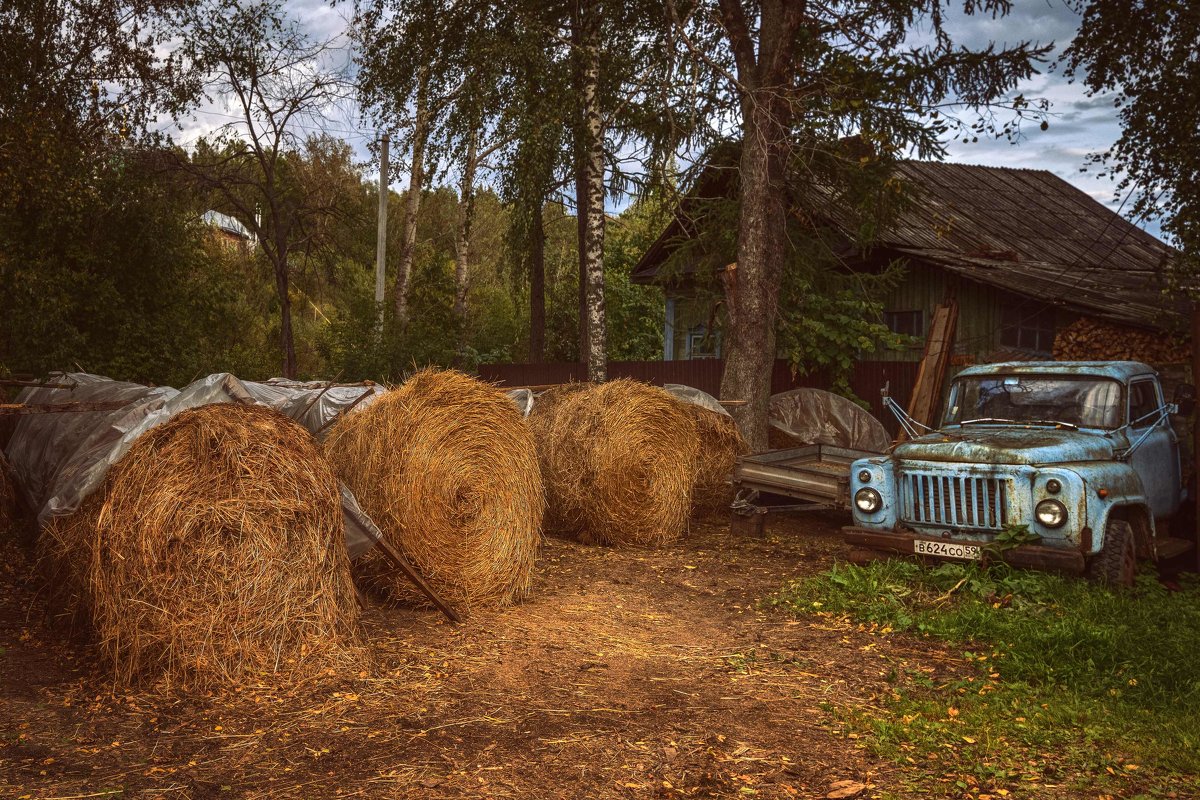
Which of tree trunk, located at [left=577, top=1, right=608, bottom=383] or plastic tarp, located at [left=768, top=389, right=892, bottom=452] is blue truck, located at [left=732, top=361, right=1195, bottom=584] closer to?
plastic tarp, located at [left=768, top=389, right=892, bottom=452]

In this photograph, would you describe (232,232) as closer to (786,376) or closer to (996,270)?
(786,376)

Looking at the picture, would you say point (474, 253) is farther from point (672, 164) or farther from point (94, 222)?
point (672, 164)

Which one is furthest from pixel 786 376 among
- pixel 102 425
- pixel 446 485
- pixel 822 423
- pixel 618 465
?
pixel 102 425

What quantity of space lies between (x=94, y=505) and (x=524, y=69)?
32.5ft

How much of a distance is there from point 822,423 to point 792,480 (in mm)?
4392

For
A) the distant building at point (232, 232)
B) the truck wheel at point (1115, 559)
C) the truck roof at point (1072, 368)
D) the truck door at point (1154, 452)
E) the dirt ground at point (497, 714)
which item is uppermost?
the distant building at point (232, 232)

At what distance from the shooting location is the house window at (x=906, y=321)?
1832 cm

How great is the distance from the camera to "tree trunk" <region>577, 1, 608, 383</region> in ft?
48.6

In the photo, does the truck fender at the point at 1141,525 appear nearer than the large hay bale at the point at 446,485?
No

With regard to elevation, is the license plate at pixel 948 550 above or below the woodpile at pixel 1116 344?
below

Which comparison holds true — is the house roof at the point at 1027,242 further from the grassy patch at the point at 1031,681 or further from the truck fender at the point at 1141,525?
the grassy patch at the point at 1031,681

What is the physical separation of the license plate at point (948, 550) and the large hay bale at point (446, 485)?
3.16 m

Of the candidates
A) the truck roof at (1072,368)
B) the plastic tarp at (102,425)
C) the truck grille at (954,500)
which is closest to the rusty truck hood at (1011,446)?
the truck grille at (954,500)

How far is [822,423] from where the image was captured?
14.3 metres
